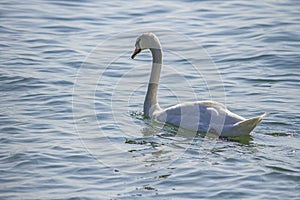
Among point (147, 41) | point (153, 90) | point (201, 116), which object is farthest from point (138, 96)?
point (201, 116)

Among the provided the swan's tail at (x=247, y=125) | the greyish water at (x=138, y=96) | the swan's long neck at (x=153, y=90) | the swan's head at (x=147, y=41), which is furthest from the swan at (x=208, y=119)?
the swan's head at (x=147, y=41)

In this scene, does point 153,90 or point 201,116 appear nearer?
point 201,116

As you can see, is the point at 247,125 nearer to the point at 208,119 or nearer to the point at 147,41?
the point at 208,119

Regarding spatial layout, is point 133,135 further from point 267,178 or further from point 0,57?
point 0,57

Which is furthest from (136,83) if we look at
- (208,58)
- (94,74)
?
(208,58)

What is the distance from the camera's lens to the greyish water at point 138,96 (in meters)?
8.12

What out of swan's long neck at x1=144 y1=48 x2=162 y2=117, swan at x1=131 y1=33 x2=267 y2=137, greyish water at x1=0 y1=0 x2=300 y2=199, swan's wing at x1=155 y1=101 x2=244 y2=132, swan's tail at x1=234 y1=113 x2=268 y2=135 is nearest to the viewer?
greyish water at x1=0 y1=0 x2=300 y2=199

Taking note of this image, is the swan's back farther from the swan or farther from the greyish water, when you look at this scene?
the greyish water

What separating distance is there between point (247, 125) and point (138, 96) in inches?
123

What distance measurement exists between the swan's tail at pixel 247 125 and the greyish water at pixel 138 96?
157 mm

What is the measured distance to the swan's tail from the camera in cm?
929

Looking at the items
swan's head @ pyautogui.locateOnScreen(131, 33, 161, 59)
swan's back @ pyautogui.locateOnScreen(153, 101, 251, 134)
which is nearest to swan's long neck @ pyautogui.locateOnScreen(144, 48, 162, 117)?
swan's head @ pyautogui.locateOnScreen(131, 33, 161, 59)

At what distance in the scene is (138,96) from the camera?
39.6 ft

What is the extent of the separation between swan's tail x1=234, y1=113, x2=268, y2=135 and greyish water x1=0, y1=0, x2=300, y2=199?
6.2 inches
